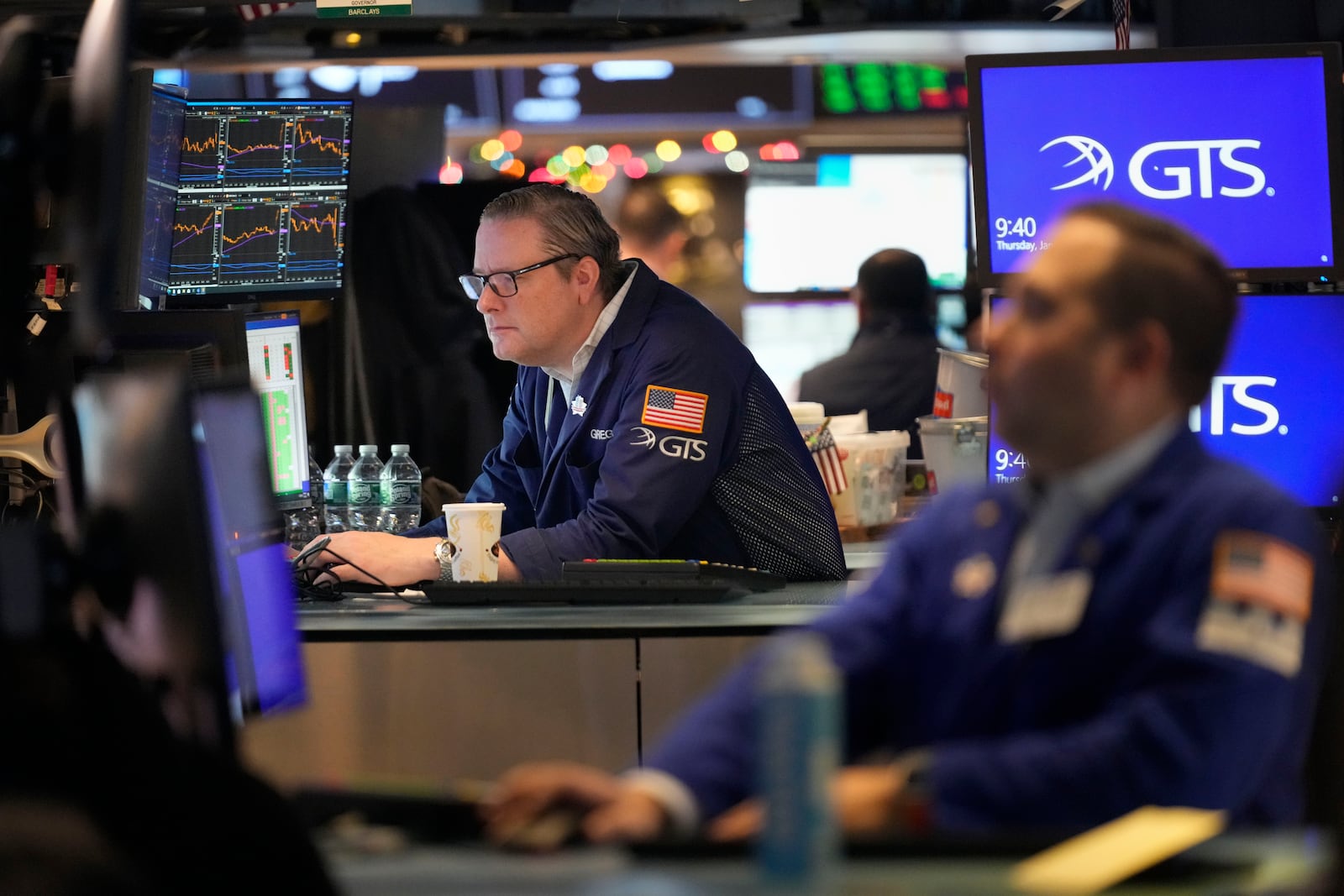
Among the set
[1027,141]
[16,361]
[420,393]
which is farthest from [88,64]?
[420,393]

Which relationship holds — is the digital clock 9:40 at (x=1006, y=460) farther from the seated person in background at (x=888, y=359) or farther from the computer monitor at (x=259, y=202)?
the seated person in background at (x=888, y=359)

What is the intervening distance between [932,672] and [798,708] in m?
0.67

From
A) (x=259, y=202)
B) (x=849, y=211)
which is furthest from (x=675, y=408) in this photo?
(x=849, y=211)

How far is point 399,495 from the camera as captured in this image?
152 inches

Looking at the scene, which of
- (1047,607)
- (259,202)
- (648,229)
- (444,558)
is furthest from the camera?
(648,229)

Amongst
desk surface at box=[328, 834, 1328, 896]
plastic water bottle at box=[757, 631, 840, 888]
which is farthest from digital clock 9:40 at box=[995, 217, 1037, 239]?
plastic water bottle at box=[757, 631, 840, 888]

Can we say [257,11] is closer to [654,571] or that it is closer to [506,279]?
[506,279]

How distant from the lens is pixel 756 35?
19.6 ft

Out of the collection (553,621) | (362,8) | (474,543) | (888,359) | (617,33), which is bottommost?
(553,621)

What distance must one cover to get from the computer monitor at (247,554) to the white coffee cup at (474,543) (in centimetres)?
105

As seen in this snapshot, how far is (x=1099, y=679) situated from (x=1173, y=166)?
188 cm

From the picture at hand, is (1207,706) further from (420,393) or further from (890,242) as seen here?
(890,242)

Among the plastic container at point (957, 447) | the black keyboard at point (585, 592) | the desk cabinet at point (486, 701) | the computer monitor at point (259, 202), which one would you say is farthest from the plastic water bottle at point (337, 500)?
the plastic container at point (957, 447)

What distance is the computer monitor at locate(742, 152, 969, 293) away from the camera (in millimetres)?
7285
